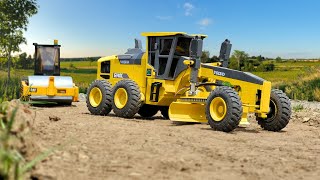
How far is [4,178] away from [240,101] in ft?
21.4

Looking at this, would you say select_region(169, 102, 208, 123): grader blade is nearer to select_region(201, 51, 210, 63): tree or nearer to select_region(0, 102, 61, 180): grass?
select_region(201, 51, 210, 63): tree

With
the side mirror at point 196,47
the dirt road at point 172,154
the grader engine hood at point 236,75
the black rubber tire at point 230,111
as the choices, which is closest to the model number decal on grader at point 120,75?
the side mirror at point 196,47

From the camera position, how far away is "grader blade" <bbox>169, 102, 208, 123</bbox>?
11.3m

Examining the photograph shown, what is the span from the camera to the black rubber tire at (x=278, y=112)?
35.1ft

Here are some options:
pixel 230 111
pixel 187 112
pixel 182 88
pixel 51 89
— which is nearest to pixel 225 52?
pixel 182 88

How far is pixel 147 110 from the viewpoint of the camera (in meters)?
14.2

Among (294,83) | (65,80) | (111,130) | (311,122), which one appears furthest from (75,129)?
(294,83)

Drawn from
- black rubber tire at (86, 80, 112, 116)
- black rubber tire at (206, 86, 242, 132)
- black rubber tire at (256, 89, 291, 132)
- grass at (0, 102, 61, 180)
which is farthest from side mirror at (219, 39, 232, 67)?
grass at (0, 102, 61, 180)

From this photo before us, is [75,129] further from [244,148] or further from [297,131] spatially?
[297,131]

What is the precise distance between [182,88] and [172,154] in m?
5.84

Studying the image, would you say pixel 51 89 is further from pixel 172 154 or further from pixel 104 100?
pixel 172 154

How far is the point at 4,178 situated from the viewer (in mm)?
4129

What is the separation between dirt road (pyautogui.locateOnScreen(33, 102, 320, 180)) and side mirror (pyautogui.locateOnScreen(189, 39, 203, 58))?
233cm

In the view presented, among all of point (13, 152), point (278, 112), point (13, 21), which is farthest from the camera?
point (13, 21)
